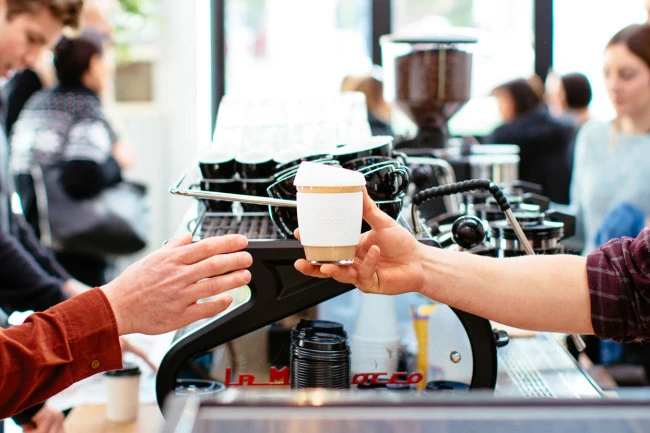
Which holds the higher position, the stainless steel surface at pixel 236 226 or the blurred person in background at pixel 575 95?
the blurred person in background at pixel 575 95

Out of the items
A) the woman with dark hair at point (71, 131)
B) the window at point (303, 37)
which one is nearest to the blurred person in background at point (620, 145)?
the woman with dark hair at point (71, 131)

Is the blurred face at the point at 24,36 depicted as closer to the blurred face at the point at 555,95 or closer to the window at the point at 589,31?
the blurred face at the point at 555,95

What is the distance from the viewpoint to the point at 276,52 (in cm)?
636

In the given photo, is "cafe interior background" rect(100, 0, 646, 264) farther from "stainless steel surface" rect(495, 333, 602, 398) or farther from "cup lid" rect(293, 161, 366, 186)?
"cup lid" rect(293, 161, 366, 186)

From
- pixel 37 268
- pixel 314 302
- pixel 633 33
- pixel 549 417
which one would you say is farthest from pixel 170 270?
pixel 633 33

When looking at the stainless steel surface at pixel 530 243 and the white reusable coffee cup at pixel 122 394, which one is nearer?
the white reusable coffee cup at pixel 122 394

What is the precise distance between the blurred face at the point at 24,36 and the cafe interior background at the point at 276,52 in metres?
3.50

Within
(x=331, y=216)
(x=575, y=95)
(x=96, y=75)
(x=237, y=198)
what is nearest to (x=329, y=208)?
(x=331, y=216)

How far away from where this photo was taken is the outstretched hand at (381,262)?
1.15m

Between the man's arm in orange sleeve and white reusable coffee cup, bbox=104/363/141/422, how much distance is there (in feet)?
1.10

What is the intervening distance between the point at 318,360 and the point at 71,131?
2.40 m

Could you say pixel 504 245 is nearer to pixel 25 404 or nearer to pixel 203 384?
pixel 203 384

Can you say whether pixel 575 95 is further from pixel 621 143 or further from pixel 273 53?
pixel 273 53

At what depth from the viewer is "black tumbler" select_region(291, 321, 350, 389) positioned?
124cm
